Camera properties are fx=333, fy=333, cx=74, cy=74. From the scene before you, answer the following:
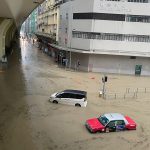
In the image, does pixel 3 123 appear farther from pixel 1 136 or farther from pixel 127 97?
pixel 127 97

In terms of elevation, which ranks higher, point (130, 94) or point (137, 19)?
point (137, 19)

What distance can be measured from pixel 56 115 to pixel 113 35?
21.6 metres

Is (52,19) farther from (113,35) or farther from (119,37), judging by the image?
(119,37)

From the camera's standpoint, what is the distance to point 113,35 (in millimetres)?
41875

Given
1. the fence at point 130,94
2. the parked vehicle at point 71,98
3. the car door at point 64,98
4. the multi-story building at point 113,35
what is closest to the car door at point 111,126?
the parked vehicle at point 71,98

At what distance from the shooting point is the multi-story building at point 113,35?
135 ft

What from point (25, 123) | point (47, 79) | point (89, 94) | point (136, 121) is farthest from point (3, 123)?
point (47, 79)

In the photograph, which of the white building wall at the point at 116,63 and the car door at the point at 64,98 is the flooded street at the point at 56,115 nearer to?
the car door at the point at 64,98

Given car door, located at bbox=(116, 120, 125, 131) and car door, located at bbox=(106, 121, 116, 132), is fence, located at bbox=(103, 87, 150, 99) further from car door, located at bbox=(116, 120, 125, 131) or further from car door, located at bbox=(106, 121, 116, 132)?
car door, located at bbox=(106, 121, 116, 132)

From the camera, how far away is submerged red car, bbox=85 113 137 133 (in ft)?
65.3

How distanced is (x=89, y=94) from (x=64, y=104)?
4.55m

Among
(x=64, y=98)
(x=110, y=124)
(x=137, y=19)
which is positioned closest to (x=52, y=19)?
(x=137, y=19)

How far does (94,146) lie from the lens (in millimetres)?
17734

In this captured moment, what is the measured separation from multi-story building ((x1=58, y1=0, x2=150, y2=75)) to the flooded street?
18.6 feet
